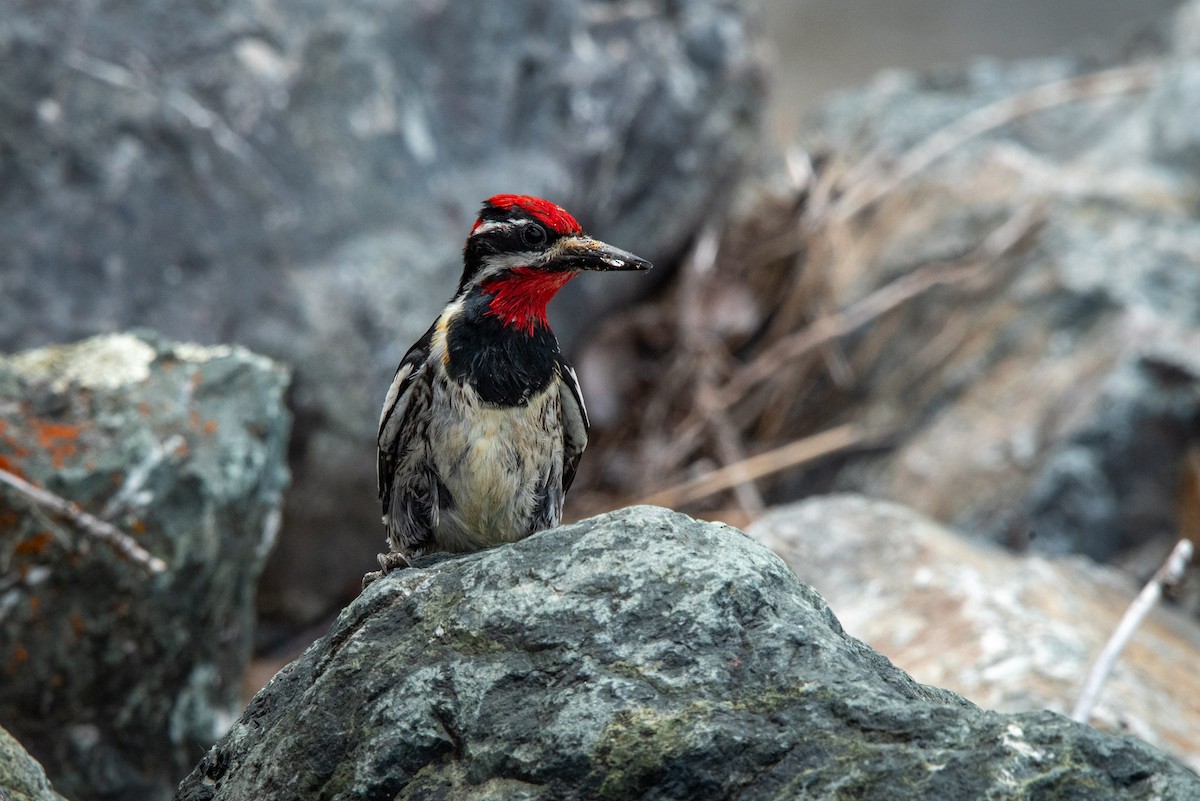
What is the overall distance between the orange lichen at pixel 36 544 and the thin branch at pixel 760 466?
11.5ft

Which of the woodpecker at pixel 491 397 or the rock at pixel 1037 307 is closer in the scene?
the woodpecker at pixel 491 397

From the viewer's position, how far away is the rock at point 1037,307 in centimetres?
538

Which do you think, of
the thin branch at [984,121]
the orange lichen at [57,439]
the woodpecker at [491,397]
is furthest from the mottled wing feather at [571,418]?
the thin branch at [984,121]

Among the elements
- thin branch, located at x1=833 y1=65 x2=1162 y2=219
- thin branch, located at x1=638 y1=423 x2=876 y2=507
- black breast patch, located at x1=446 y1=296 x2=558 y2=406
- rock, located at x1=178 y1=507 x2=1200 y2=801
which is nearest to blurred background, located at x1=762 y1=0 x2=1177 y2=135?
thin branch, located at x1=833 y1=65 x2=1162 y2=219

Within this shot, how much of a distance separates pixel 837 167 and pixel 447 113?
3.37m

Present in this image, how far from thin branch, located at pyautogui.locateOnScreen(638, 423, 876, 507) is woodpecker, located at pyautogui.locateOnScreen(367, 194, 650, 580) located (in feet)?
10.7

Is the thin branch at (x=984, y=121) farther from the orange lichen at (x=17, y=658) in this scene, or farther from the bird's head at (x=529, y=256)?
the orange lichen at (x=17, y=658)

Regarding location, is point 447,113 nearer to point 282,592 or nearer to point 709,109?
point 709,109

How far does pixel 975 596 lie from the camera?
4.10 metres

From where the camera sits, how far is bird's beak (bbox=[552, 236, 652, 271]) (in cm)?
309

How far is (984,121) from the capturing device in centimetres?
778

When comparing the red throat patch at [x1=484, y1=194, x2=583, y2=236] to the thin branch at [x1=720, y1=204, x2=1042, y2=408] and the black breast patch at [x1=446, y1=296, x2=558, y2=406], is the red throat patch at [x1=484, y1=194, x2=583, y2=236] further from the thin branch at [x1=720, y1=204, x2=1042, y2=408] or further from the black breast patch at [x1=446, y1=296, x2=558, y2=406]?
the thin branch at [x1=720, y1=204, x2=1042, y2=408]

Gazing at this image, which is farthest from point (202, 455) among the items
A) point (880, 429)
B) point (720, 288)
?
point (720, 288)

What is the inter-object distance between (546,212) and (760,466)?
3662 mm
